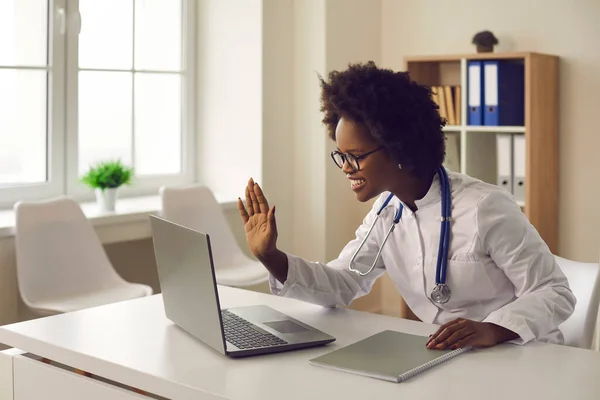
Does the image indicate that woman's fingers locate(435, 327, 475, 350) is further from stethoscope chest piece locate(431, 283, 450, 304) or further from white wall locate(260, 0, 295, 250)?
white wall locate(260, 0, 295, 250)

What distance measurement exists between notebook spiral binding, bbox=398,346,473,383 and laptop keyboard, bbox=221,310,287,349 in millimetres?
309

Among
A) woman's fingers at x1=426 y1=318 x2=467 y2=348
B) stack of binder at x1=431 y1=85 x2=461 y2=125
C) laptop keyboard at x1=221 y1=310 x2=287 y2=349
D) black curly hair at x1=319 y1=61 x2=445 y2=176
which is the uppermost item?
stack of binder at x1=431 y1=85 x2=461 y2=125

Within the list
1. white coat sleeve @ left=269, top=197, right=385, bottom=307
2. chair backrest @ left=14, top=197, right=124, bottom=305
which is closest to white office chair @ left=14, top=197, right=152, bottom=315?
chair backrest @ left=14, top=197, right=124, bottom=305

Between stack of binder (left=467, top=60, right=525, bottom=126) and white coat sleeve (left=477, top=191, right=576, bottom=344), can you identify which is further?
stack of binder (left=467, top=60, right=525, bottom=126)

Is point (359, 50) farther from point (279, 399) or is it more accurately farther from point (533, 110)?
point (279, 399)

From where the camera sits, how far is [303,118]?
4570mm

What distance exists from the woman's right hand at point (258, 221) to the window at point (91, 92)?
2.16m

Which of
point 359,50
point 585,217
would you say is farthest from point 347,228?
point 585,217

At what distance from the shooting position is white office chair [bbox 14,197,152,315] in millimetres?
3285

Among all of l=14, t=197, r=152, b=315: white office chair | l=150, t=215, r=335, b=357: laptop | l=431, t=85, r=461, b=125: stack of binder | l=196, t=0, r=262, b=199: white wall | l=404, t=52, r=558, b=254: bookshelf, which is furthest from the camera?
l=196, t=0, r=262, b=199: white wall

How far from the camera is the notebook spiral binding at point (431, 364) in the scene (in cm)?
155

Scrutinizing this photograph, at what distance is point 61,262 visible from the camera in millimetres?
3439

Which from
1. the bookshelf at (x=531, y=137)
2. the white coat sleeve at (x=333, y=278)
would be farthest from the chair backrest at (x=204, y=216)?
the white coat sleeve at (x=333, y=278)

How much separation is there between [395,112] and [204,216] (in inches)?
86.7
